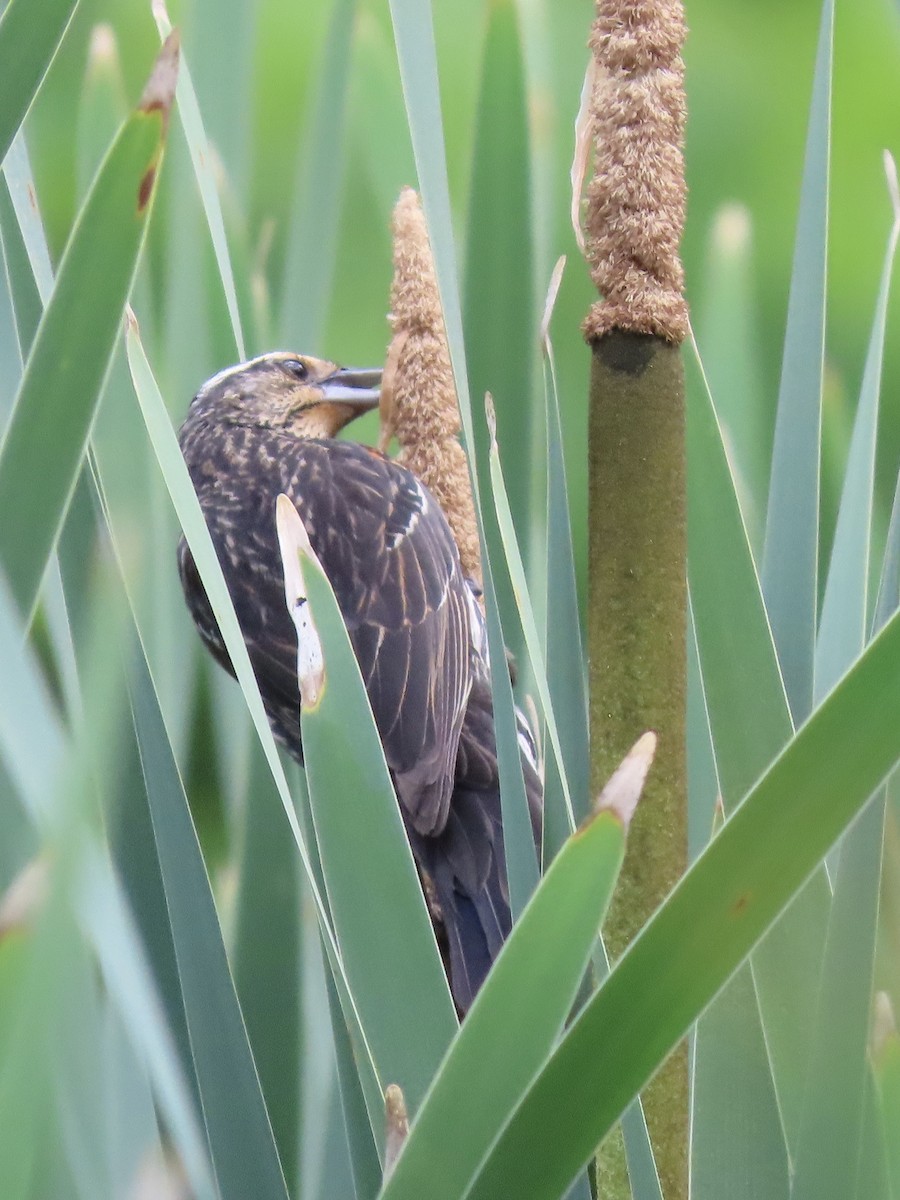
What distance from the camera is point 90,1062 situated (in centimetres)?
58

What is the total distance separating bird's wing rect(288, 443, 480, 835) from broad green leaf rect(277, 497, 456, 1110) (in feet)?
2.43

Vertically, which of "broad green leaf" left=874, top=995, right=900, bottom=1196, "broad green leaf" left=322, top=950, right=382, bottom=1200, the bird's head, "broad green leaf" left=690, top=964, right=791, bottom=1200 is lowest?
"broad green leaf" left=322, top=950, right=382, bottom=1200

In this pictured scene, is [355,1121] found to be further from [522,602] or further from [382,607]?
[382,607]

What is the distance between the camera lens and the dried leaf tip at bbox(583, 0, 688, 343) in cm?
58

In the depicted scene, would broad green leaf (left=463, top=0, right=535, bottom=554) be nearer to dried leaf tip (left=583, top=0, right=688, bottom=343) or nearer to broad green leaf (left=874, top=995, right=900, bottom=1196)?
dried leaf tip (left=583, top=0, right=688, bottom=343)

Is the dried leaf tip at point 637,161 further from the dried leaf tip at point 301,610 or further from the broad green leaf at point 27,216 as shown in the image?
the broad green leaf at point 27,216

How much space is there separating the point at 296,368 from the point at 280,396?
0.19 feet

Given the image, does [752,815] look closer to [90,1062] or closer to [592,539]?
[592,539]

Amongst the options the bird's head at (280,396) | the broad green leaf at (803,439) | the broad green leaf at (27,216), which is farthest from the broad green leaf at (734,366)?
the bird's head at (280,396)

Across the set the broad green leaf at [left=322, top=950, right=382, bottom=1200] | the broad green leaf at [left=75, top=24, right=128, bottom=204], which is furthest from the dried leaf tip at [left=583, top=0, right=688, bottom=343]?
the broad green leaf at [left=75, top=24, right=128, bottom=204]

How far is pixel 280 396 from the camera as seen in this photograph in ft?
6.79

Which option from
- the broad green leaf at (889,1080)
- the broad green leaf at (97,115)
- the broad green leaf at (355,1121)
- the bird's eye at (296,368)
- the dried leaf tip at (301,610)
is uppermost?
the broad green leaf at (97,115)

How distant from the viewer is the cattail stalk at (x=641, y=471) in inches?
21.9

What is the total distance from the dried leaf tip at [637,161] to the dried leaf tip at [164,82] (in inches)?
7.2
